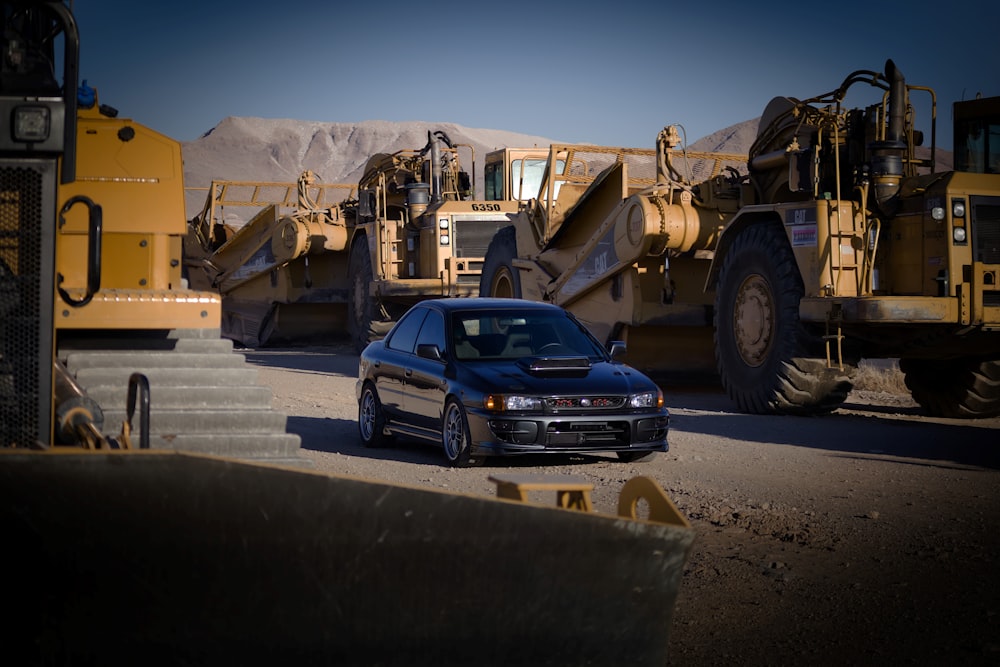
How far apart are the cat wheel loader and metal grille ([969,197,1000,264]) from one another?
Result: 9694 mm

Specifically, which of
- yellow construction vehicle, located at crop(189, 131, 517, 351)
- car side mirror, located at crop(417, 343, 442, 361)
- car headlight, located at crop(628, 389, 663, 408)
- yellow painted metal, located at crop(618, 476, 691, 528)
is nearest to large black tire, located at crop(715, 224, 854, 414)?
car headlight, located at crop(628, 389, 663, 408)

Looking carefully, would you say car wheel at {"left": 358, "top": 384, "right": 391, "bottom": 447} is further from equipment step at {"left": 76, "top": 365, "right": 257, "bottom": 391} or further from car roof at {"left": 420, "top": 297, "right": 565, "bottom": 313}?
equipment step at {"left": 76, "top": 365, "right": 257, "bottom": 391}

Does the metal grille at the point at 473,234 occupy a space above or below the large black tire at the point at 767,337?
above

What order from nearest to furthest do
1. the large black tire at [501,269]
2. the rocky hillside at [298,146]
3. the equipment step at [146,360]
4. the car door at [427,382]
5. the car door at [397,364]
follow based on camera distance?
1. the equipment step at [146,360]
2. the car door at [427,382]
3. the car door at [397,364]
4. the large black tire at [501,269]
5. the rocky hillside at [298,146]

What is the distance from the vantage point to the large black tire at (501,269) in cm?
2214

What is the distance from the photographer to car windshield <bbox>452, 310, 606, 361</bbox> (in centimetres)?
1221

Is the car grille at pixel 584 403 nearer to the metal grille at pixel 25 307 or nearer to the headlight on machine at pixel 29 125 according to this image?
the metal grille at pixel 25 307

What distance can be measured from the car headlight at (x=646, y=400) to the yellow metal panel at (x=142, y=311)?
4.18 metres

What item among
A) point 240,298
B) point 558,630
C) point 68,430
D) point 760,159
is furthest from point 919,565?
point 240,298

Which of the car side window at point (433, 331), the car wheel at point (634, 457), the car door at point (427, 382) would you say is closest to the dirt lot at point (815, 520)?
the car wheel at point (634, 457)

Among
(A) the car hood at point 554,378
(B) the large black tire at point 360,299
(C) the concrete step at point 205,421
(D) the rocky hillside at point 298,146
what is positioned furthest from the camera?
(D) the rocky hillside at point 298,146

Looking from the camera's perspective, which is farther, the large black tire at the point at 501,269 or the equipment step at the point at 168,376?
the large black tire at the point at 501,269

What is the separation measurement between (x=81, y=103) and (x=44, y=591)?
472 centimetres

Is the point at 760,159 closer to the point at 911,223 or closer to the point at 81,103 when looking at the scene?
the point at 911,223
